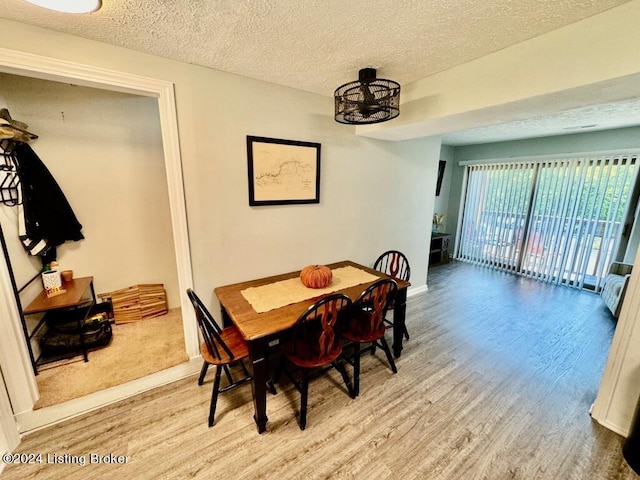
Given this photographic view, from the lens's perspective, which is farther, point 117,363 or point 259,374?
point 117,363

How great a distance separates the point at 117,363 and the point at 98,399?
0.31 metres

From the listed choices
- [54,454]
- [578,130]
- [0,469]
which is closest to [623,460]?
[54,454]

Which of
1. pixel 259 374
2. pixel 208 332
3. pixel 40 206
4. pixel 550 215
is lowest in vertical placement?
pixel 259 374

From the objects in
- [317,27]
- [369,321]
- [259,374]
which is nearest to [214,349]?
[259,374]

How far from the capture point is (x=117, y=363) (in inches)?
81.9

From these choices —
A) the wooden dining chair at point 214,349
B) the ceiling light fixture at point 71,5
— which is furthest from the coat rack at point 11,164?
the wooden dining chair at point 214,349

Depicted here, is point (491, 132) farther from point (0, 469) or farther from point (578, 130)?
point (0, 469)

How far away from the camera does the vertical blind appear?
3703 millimetres

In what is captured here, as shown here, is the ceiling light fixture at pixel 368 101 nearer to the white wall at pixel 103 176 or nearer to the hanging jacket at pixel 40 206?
the white wall at pixel 103 176

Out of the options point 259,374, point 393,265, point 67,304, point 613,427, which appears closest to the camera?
point 259,374

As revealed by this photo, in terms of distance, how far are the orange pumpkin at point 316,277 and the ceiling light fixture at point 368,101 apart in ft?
3.80

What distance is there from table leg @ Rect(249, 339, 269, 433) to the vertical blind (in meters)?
5.01

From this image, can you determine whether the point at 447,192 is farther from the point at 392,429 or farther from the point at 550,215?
the point at 392,429

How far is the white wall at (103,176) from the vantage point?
214cm
